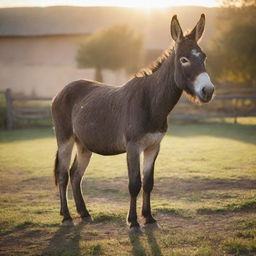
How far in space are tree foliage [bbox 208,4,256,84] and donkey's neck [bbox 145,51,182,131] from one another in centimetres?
2077

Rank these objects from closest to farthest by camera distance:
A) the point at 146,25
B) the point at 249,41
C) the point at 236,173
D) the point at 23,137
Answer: the point at 236,173 < the point at 23,137 < the point at 249,41 < the point at 146,25

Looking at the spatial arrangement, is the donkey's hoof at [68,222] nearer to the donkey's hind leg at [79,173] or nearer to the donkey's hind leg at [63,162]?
the donkey's hind leg at [79,173]

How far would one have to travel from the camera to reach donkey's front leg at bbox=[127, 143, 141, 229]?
547 centimetres

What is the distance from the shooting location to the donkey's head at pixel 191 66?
16.0 feet

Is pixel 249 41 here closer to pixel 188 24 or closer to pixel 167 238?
pixel 188 24

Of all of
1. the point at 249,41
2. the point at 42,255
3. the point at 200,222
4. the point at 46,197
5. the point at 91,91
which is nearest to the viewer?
the point at 42,255

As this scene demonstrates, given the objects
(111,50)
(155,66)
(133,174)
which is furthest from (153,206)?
(111,50)

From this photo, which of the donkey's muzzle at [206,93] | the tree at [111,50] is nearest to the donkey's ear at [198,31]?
the donkey's muzzle at [206,93]

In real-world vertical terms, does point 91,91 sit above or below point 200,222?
above

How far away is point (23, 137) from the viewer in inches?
635

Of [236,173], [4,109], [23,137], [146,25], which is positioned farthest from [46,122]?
[146,25]

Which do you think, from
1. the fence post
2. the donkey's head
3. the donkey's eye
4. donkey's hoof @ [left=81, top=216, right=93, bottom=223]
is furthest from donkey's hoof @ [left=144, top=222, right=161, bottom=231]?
the fence post

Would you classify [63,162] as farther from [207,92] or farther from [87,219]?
[207,92]

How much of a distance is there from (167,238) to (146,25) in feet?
120
